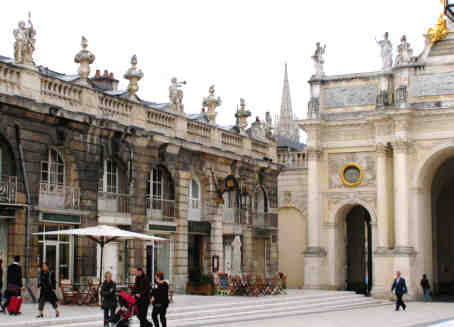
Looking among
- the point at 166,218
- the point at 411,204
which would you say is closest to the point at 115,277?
the point at 166,218

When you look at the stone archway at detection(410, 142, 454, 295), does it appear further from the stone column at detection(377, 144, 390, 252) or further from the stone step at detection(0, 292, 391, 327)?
the stone step at detection(0, 292, 391, 327)

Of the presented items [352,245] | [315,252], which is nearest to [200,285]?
[315,252]

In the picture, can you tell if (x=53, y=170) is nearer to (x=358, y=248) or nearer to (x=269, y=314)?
(x=269, y=314)

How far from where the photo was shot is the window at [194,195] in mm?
30766

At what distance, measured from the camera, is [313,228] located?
36969mm

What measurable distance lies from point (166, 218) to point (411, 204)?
12.1 m

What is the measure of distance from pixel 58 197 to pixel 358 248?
20.0m

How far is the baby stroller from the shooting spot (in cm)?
1593

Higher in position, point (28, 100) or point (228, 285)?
point (28, 100)

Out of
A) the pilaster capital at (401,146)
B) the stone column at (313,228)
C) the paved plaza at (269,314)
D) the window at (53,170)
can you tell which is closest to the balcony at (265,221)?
the stone column at (313,228)

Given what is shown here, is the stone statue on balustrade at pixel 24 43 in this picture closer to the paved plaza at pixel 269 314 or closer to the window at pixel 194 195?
the paved plaza at pixel 269 314

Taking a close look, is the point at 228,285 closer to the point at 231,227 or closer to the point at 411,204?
the point at 231,227

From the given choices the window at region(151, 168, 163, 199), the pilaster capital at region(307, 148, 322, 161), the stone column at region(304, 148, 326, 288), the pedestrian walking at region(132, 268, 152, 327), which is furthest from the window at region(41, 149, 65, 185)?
the pilaster capital at region(307, 148, 322, 161)

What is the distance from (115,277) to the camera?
25906mm
